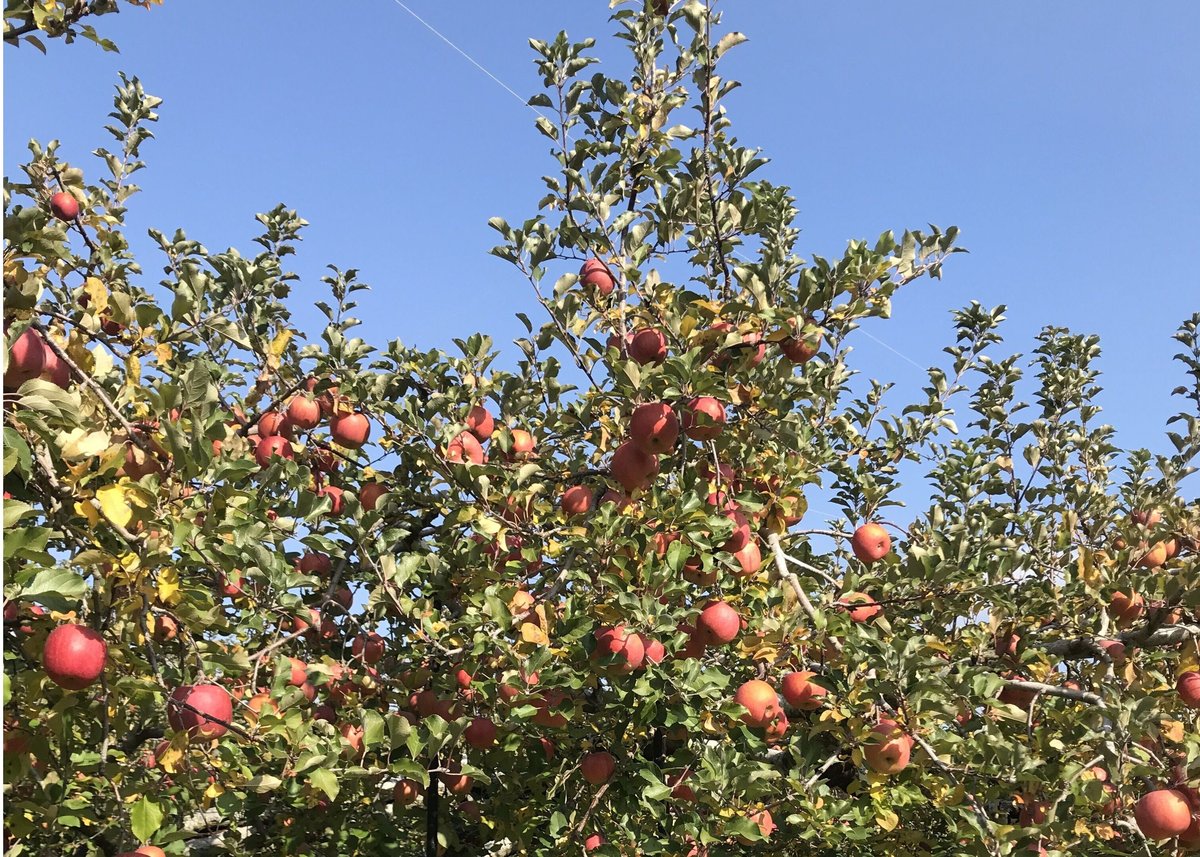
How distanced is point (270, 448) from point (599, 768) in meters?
2.20

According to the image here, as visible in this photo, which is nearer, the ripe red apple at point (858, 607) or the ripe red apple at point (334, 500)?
the ripe red apple at point (858, 607)

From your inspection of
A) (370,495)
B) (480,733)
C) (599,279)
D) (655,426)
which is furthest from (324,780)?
(599,279)

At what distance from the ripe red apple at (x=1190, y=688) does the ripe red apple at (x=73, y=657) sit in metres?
4.04

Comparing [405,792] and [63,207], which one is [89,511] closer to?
[405,792]

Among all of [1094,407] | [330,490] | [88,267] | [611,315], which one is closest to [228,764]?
[330,490]

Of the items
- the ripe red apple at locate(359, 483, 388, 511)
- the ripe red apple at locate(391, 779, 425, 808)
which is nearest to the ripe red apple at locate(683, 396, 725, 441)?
the ripe red apple at locate(359, 483, 388, 511)

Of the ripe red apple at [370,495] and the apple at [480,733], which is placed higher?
Result: the ripe red apple at [370,495]

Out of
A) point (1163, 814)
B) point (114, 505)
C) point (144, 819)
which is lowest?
point (144, 819)

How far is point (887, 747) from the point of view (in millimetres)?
3270

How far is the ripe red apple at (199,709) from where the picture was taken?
262 centimetres

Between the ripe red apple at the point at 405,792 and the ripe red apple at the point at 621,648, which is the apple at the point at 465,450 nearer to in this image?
the ripe red apple at the point at 621,648

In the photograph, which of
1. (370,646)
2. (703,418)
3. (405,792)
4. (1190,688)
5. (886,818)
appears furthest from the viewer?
(370,646)

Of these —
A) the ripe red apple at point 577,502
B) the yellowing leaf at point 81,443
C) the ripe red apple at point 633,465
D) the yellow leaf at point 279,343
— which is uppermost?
the yellow leaf at point 279,343

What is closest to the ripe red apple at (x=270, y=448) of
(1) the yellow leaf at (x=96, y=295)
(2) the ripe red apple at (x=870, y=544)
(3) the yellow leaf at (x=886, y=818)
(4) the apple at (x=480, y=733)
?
(1) the yellow leaf at (x=96, y=295)
